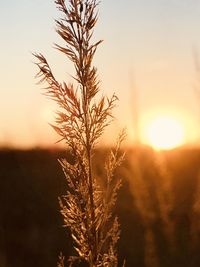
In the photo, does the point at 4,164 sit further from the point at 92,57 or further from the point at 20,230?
the point at 92,57

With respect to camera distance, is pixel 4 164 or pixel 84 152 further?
pixel 4 164

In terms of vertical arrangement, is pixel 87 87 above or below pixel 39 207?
above

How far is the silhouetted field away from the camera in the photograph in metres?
14.7

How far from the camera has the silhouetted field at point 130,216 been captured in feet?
48.3

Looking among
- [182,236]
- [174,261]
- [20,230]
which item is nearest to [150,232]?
[182,236]

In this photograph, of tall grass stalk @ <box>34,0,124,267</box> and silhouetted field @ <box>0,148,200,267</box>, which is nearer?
tall grass stalk @ <box>34,0,124,267</box>

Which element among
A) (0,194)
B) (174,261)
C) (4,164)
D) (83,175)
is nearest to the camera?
(83,175)

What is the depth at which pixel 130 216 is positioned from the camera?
18.5 meters

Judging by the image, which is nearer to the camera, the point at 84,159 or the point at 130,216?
the point at 84,159

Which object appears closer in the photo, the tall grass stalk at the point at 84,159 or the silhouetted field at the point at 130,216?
the tall grass stalk at the point at 84,159

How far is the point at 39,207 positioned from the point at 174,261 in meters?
6.71

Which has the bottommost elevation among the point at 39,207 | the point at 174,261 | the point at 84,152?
the point at 174,261

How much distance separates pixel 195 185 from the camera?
22.2 metres

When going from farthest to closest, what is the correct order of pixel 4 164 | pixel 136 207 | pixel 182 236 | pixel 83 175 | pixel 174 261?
pixel 4 164 < pixel 136 207 < pixel 182 236 < pixel 174 261 < pixel 83 175
